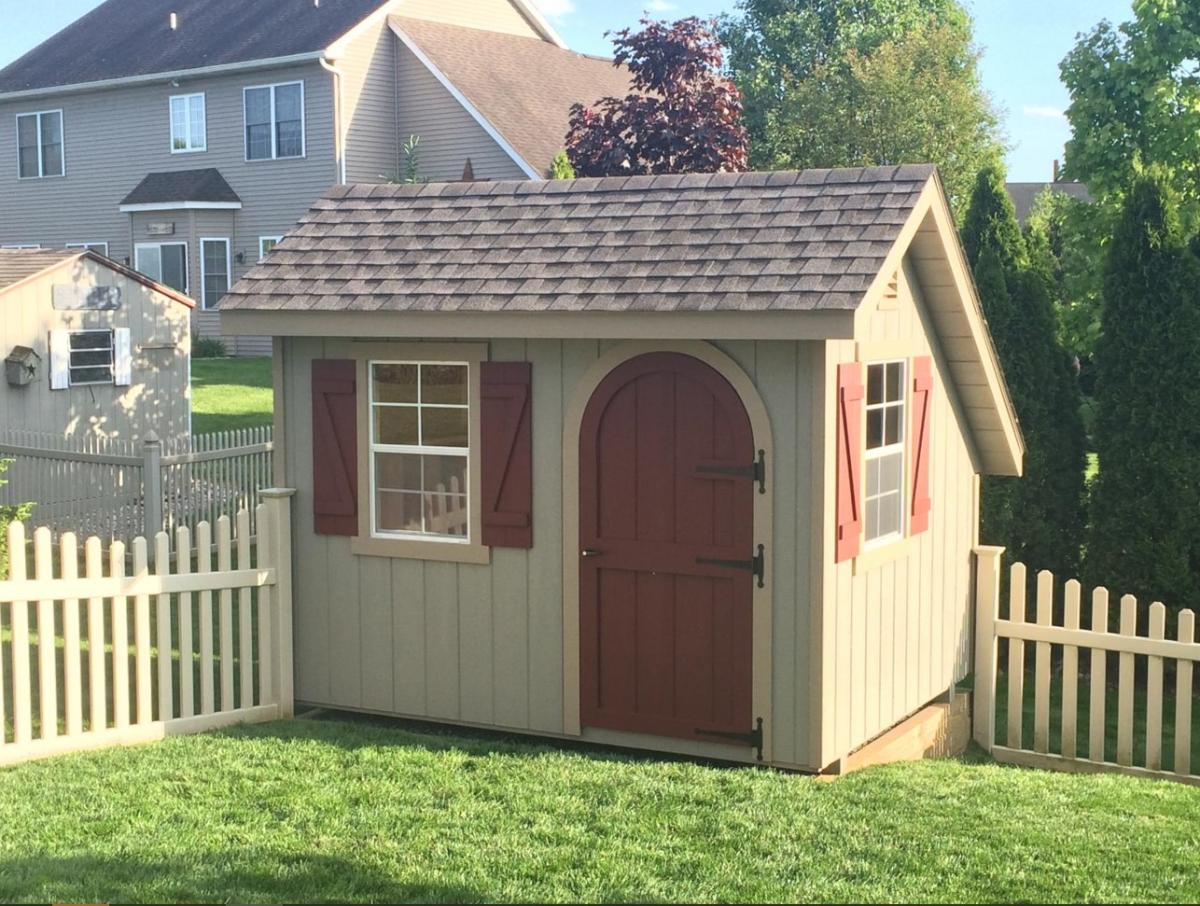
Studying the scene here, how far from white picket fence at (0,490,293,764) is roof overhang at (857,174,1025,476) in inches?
160

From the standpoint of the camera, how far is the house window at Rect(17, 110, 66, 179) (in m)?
35.8

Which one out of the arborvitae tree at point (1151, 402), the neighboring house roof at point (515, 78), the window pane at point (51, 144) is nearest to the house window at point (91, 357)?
the arborvitae tree at point (1151, 402)

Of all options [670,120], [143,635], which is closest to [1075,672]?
[143,635]

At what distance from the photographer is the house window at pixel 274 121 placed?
103 feet

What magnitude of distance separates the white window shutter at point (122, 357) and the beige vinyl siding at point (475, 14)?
1607cm

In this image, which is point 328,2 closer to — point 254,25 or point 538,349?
point 254,25

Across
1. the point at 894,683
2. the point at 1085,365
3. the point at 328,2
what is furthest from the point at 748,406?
the point at 328,2

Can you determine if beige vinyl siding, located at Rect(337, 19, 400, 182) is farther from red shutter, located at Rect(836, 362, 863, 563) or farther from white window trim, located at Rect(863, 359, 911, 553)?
red shutter, located at Rect(836, 362, 863, 563)

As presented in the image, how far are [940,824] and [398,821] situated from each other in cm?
248

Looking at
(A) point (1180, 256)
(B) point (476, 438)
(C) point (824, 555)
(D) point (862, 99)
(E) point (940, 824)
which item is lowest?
(E) point (940, 824)

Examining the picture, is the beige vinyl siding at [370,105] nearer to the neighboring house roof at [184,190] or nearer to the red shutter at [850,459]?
the neighboring house roof at [184,190]

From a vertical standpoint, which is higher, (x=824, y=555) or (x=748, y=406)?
(x=748, y=406)

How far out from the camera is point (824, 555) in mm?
8039

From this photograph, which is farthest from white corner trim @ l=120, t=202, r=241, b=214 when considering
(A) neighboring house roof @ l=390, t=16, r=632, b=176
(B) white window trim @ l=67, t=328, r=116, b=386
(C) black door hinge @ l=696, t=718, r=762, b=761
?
(C) black door hinge @ l=696, t=718, r=762, b=761
